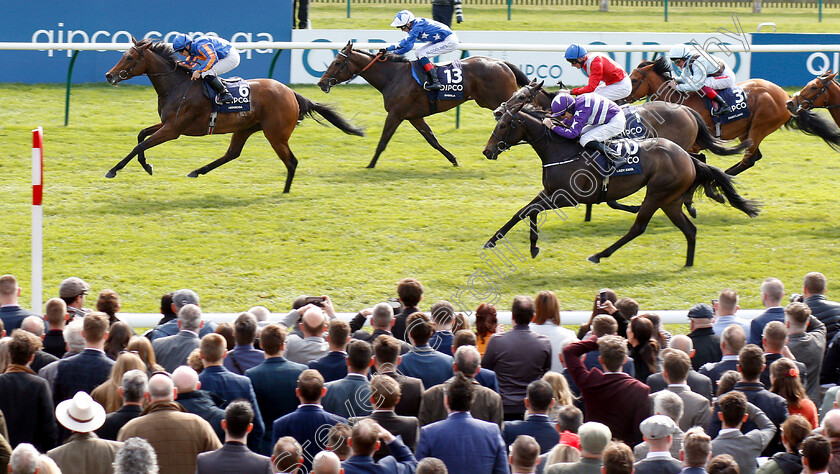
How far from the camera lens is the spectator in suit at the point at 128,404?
15.4 feet

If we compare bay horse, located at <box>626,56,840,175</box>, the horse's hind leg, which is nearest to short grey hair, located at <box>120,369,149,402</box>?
the horse's hind leg

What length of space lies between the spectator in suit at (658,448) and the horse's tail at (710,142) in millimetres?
7292

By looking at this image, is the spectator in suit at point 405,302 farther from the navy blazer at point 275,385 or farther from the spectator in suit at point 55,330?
the spectator in suit at point 55,330

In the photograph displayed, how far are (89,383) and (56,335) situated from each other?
66cm

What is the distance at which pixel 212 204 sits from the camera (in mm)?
11531

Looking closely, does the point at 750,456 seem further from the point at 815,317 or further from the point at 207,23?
the point at 207,23

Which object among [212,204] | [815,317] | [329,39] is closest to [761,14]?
[329,39]

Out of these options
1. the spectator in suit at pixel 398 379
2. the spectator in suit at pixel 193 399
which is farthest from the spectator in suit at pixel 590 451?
the spectator in suit at pixel 193 399

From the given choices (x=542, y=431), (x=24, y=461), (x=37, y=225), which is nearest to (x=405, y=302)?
(x=542, y=431)

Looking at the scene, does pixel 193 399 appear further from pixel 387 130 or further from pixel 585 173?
pixel 387 130

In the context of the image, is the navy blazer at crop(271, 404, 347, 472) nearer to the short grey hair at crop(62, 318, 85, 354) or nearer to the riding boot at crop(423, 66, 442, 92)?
the short grey hair at crop(62, 318, 85, 354)

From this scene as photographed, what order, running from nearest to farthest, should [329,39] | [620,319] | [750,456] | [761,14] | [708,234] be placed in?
1. [750,456]
2. [620,319]
3. [708,234]
4. [329,39]
5. [761,14]

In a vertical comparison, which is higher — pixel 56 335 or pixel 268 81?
pixel 268 81

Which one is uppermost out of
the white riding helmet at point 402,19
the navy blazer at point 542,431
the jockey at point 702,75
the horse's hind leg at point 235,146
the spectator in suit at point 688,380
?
the white riding helmet at point 402,19
